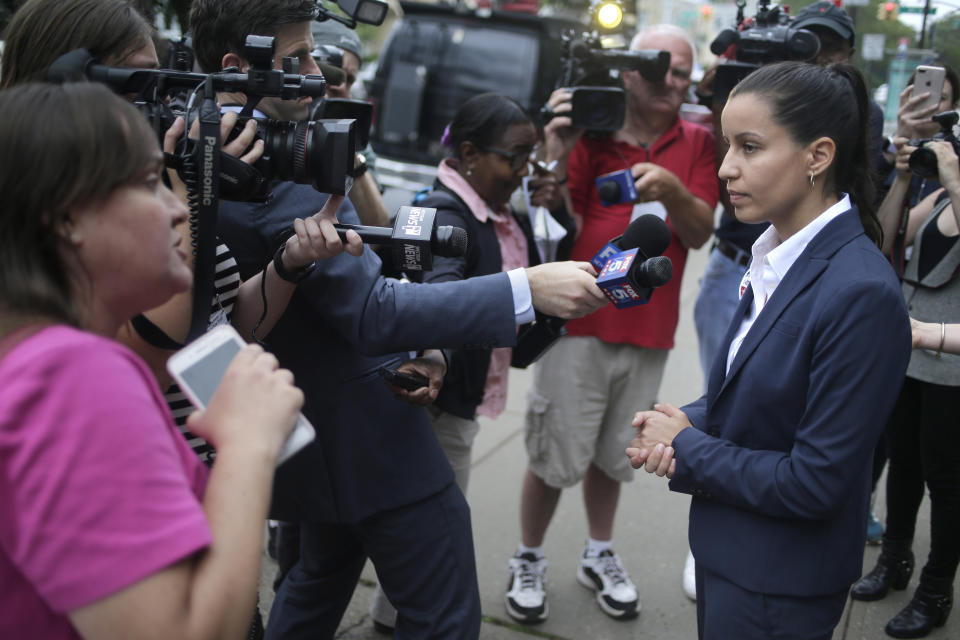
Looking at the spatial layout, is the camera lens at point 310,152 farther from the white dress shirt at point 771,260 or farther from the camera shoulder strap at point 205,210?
the white dress shirt at point 771,260

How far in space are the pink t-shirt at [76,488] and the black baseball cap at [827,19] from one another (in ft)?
9.98

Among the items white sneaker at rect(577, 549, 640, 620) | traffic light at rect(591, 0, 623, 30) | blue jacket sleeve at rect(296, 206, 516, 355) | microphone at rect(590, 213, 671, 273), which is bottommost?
white sneaker at rect(577, 549, 640, 620)

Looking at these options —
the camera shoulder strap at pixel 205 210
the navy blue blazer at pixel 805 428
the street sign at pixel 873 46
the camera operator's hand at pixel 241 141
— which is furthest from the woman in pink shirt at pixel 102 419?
the street sign at pixel 873 46

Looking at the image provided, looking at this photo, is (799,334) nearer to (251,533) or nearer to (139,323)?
(251,533)

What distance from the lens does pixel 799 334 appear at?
5.83 feet

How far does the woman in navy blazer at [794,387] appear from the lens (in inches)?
67.1

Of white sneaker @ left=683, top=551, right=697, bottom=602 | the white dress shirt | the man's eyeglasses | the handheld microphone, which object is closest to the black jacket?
the man's eyeglasses

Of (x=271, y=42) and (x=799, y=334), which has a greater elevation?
(x=271, y=42)

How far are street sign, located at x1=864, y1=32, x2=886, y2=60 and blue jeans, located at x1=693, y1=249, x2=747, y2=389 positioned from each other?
1871 mm

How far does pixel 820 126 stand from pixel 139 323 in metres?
1.47

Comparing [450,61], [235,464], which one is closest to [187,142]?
[235,464]

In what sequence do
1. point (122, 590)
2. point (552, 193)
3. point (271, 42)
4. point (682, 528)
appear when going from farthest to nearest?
point (682, 528)
point (552, 193)
point (271, 42)
point (122, 590)

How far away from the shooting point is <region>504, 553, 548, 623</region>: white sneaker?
10.7 ft

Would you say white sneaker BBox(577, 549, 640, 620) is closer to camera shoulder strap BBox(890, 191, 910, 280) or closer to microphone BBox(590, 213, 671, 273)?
camera shoulder strap BBox(890, 191, 910, 280)
